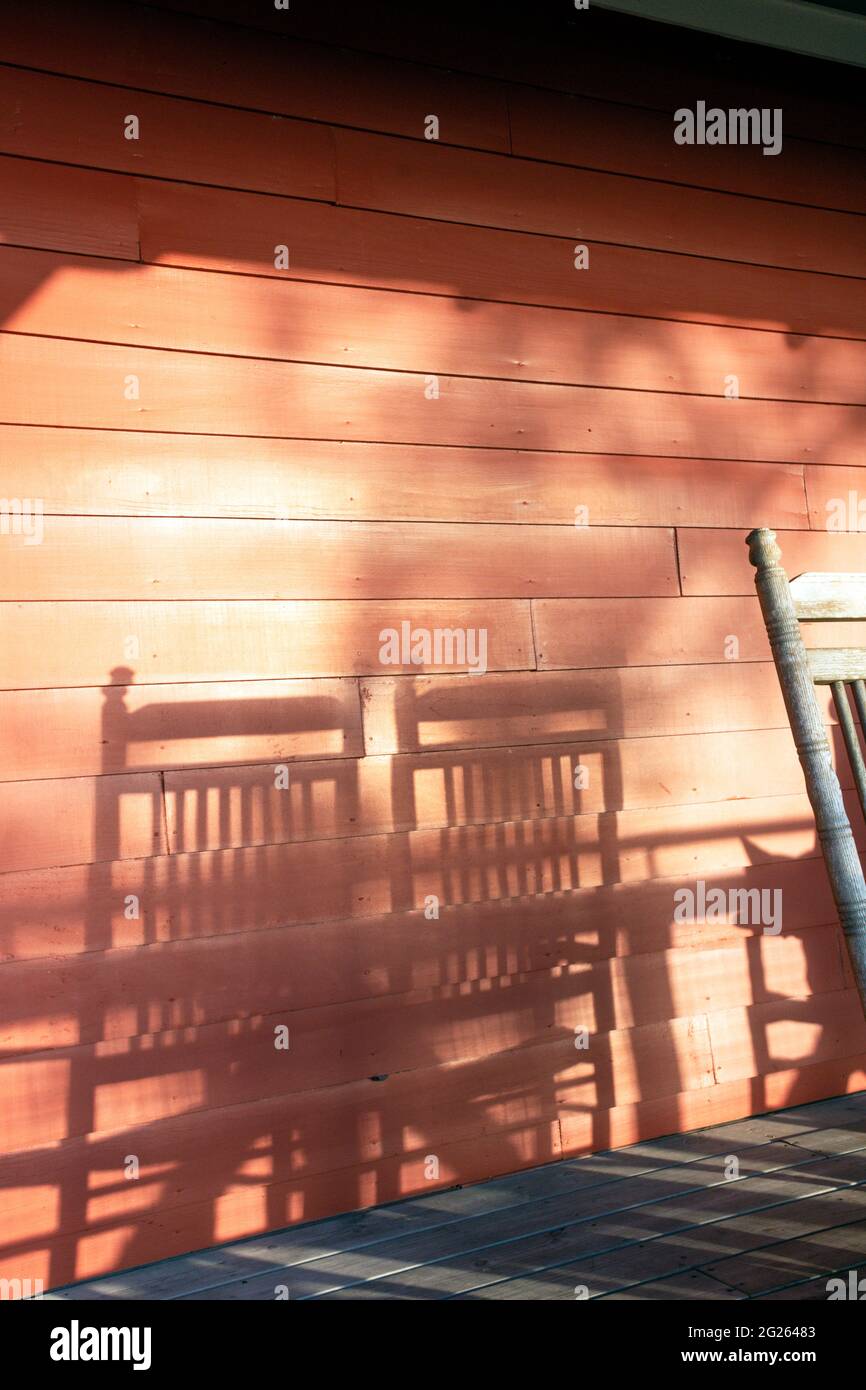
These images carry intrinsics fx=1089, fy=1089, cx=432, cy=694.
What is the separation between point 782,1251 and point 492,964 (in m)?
0.88

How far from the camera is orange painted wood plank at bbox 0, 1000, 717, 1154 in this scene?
7.34 ft

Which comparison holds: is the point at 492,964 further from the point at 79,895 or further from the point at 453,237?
the point at 453,237

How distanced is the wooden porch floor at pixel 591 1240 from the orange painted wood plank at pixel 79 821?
0.86 m

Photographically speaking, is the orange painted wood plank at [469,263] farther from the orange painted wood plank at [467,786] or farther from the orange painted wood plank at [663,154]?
the orange painted wood plank at [467,786]

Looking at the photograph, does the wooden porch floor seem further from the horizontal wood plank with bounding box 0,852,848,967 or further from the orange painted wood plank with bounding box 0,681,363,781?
the orange painted wood plank with bounding box 0,681,363,781

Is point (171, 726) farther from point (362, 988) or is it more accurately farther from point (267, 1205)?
point (267, 1205)

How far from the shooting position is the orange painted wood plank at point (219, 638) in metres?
2.33

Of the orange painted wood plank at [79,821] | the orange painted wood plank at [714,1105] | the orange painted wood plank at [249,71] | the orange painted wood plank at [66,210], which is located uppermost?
the orange painted wood plank at [249,71]

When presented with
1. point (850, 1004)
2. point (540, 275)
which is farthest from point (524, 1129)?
point (540, 275)

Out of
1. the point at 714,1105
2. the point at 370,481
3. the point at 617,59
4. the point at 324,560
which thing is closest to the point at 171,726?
the point at 324,560

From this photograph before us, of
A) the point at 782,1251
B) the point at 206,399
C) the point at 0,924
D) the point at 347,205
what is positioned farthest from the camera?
the point at 347,205

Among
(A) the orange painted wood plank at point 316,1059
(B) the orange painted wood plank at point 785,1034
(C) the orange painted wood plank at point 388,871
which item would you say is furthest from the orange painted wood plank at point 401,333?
(B) the orange painted wood plank at point 785,1034

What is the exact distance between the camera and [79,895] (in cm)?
231

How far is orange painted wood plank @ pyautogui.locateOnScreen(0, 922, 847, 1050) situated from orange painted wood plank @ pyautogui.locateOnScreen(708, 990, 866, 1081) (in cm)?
4
